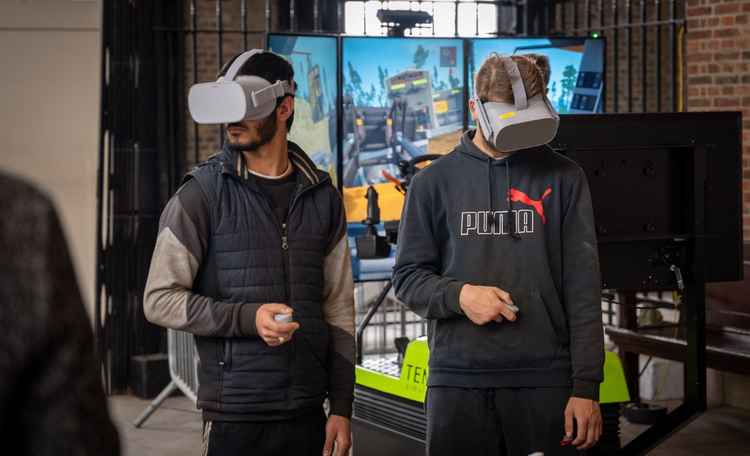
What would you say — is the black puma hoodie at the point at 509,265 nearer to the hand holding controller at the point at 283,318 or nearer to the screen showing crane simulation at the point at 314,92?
the hand holding controller at the point at 283,318

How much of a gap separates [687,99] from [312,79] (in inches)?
110

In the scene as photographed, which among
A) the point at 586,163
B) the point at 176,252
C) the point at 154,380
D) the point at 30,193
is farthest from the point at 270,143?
the point at 154,380

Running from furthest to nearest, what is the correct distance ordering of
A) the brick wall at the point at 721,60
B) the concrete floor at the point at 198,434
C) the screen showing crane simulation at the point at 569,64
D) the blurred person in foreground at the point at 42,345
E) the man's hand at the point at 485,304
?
the brick wall at the point at 721,60 → the screen showing crane simulation at the point at 569,64 → the concrete floor at the point at 198,434 → the man's hand at the point at 485,304 → the blurred person in foreground at the point at 42,345

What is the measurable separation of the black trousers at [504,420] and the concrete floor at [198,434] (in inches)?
132

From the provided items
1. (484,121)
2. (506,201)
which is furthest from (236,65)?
(506,201)

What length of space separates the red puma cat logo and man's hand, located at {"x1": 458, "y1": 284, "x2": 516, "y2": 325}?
280mm

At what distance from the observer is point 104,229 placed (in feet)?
27.2

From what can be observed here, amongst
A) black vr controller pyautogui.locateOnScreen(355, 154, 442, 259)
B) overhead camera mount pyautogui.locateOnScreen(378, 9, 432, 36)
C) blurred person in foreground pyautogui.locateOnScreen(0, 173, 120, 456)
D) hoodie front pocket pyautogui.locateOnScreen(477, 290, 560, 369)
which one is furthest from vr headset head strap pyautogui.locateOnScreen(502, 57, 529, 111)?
overhead camera mount pyautogui.locateOnScreen(378, 9, 432, 36)

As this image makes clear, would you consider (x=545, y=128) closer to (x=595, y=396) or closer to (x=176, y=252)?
(x=595, y=396)

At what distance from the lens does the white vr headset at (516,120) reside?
3029mm

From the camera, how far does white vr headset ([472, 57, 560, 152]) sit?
9.94ft

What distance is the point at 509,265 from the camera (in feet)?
9.87

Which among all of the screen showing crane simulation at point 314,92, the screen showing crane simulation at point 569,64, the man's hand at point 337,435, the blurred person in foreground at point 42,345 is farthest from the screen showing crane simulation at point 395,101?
the blurred person in foreground at point 42,345

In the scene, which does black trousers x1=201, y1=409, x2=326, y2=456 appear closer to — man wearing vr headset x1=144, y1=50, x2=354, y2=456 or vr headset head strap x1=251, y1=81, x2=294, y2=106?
man wearing vr headset x1=144, y1=50, x2=354, y2=456
